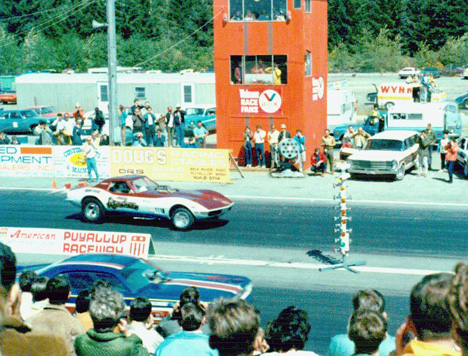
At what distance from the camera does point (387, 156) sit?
78.7 ft

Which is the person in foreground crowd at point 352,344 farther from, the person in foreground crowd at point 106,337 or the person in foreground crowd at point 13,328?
the person in foreground crowd at point 13,328

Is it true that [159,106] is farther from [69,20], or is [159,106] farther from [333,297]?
[69,20]

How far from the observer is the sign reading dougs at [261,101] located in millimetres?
26359

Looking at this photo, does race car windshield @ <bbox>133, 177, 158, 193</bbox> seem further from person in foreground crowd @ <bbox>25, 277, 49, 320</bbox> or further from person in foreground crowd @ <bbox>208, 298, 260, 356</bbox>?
person in foreground crowd @ <bbox>208, 298, 260, 356</bbox>

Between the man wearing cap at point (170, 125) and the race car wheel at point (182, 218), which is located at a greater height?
the man wearing cap at point (170, 125)

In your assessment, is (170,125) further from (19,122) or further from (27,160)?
(19,122)

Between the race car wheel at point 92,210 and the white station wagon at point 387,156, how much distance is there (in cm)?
926

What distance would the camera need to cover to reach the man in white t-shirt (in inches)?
1017

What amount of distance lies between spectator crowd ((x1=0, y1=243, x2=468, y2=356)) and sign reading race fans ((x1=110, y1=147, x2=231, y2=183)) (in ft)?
56.9

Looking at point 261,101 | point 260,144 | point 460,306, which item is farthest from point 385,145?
point 460,306

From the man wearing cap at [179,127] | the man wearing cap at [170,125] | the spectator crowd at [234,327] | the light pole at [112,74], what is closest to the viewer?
the spectator crowd at [234,327]

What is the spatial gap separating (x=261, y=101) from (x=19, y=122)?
20.1 meters

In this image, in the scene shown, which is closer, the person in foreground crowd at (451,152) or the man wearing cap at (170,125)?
the person in foreground crowd at (451,152)

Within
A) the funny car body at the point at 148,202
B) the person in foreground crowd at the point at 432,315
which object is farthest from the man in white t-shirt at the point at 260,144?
the person in foreground crowd at the point at 432,315
